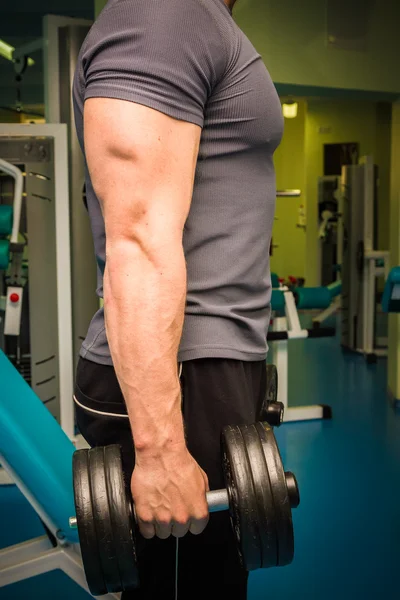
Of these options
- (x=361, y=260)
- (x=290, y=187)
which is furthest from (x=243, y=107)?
(x=290, y=187)

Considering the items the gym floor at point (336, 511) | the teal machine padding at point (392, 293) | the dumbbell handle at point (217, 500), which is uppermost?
the teal machine padding at point (392, 293)

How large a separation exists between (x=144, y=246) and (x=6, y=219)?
229 cm

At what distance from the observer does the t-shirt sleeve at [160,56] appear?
0.65m

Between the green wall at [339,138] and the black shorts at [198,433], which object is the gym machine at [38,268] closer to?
the black shorts at [198,433]

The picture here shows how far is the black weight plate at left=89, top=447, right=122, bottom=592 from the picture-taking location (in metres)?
0.70

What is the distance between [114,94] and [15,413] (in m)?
0.81

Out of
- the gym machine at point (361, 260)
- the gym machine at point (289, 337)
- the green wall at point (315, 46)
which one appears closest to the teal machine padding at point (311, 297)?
the gym machine at point (289, 337)

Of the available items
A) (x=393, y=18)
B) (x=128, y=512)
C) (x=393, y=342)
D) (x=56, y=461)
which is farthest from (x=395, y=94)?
(x=128, y=512)

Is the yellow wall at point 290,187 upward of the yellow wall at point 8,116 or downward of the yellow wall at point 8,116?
downward

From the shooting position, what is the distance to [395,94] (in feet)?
13.0

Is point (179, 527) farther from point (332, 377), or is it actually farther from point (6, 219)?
point (332, 377)

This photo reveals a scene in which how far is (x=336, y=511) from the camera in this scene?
2.26m

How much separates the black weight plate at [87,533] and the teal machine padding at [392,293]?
2.39 m

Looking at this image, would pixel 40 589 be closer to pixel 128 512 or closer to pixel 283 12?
pixel 128 512
